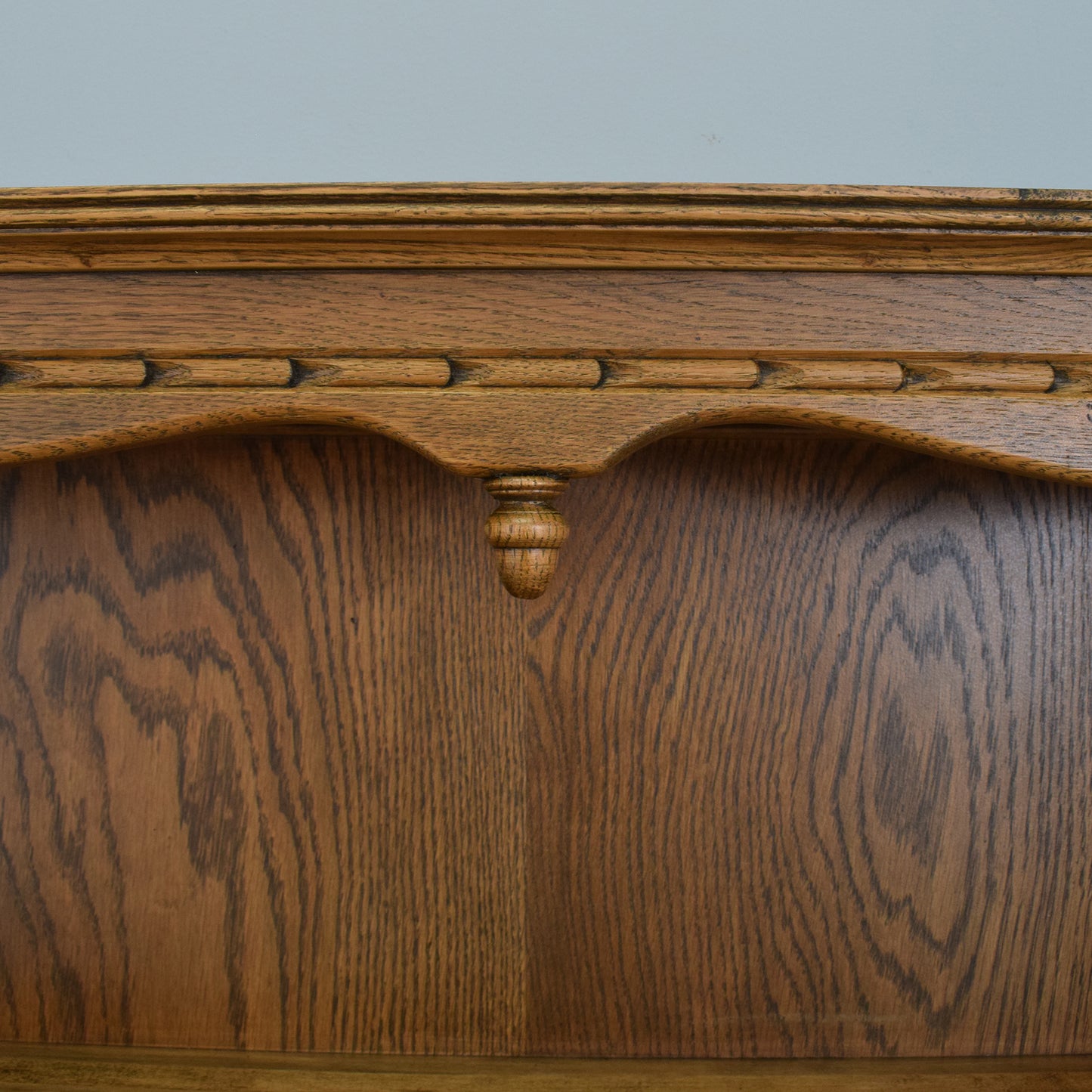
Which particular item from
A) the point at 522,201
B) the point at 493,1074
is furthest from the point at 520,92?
the point at 493,1074

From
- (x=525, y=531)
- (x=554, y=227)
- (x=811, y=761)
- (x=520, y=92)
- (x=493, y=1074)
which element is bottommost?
(x=493, y=1074)

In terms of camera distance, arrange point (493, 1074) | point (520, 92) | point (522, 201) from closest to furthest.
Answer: point (522, 201)
point (493, 1074)
point (520, 92)

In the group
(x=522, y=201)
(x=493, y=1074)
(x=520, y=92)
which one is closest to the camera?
(x=522, y=201)

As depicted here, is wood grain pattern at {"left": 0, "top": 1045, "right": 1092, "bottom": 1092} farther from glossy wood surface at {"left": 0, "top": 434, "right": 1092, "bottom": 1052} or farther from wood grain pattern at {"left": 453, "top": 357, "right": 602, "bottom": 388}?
wood grain pattern at {"left": 453, "top": 357, "right": 602, "bottom": 388}

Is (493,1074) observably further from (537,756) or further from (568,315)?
(568,315)

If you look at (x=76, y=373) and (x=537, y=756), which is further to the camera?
(x=537, y=756)

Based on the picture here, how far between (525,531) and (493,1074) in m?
0.32

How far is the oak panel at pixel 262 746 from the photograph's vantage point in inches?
21.9

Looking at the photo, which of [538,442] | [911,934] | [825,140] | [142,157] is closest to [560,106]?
[825,140]

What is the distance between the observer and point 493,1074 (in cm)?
53

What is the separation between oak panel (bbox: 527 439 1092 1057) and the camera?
55 cm

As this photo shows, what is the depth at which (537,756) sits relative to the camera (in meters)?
0.56

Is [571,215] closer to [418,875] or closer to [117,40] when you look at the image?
[418,875]

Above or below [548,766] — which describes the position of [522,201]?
above
